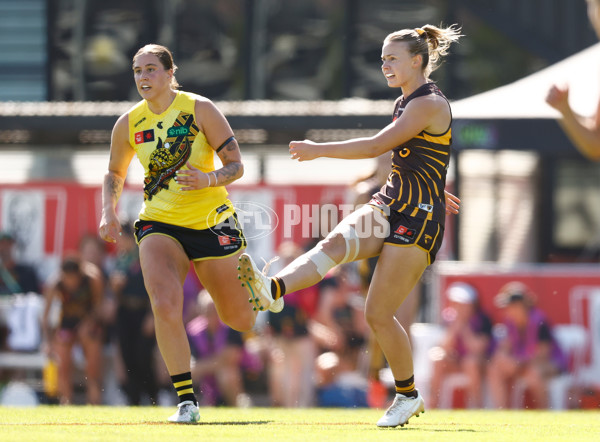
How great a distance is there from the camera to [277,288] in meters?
6.64

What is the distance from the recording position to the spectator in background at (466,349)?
38.8 ft

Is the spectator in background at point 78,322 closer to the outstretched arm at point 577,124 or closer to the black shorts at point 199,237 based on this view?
the black shorts at point 199,237

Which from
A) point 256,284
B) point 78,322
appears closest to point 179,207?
point 256,284

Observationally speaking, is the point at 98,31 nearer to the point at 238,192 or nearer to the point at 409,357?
the point at 238,192

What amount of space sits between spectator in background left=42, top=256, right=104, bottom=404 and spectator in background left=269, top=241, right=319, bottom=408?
1813mm

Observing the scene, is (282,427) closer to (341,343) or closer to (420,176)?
(420,176)

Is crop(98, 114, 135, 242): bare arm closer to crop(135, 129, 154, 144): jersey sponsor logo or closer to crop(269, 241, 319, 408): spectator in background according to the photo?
crop(135, 129, 154, 144): jersey sponsor logo

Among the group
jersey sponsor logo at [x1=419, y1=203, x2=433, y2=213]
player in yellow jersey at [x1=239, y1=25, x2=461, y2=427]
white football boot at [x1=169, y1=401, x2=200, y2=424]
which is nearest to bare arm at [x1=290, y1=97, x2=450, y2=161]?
player in yellow jersey at [x1=239, y1=25, x2=461, y2=427]

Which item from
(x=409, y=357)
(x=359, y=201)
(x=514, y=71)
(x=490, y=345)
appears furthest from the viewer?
(x=514, y=71)

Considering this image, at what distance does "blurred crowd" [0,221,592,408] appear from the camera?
1181 centimetres

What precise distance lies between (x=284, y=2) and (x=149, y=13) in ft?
6.45

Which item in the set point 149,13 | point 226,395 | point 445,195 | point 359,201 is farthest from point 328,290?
point 149,13

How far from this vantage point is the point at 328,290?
12.2m

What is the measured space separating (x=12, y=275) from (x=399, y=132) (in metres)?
7.59
